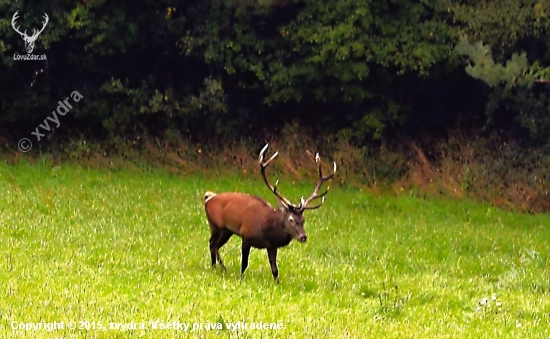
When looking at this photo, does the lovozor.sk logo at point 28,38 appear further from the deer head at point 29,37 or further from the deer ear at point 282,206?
the deer ear at point 282,206

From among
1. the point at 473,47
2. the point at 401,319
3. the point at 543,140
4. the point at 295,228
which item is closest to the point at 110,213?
the point at 295,228

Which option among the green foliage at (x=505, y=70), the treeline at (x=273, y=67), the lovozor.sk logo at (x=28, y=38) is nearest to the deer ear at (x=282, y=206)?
the green foliage at (x=505, y=70)

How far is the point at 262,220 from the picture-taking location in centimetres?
1323

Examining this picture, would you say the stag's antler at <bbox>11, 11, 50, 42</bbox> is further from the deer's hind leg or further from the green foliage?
the deer's hind leg

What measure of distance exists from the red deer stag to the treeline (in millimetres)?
12329

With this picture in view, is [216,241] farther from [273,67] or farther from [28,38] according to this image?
[28,38]

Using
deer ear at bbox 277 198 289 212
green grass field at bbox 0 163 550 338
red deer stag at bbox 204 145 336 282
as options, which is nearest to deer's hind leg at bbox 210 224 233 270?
red deer stag at bbox 204 145 336 282

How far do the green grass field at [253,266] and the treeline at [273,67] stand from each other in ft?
10.8

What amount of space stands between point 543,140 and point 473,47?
346 centimetres

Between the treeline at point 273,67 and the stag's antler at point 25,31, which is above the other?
the stag's antler at point 25,31

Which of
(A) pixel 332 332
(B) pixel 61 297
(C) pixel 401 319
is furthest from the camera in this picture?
(C) pixel 401 319

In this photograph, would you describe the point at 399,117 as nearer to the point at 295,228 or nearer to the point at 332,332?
the point at 295,228

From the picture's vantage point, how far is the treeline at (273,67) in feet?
83.4

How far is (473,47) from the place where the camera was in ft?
80.0
